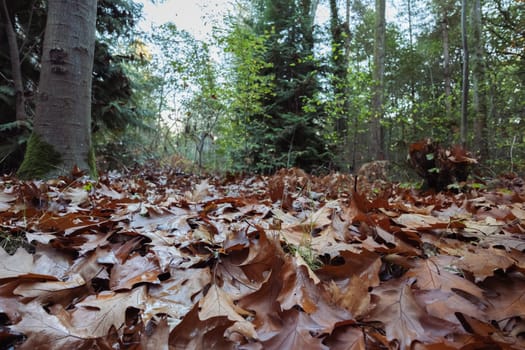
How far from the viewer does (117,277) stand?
828mm

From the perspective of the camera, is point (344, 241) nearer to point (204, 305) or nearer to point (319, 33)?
point (204, 305)

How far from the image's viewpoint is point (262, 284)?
2.47ft

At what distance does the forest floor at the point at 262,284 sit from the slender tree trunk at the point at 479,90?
5523 mm

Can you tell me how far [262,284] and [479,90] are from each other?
22.4 ft

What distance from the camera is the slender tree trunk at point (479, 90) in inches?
219

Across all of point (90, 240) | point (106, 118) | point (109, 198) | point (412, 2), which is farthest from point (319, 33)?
point (412, 2)

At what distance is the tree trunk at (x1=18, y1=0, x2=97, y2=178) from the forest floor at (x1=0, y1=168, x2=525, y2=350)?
1601 millimetres

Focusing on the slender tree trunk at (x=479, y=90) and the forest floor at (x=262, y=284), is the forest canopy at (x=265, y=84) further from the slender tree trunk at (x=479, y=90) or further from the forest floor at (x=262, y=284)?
the forest floor at (x=262, y=284)

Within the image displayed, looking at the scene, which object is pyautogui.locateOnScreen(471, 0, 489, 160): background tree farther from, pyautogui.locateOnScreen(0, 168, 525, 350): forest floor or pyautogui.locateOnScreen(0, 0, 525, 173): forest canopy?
pyautogui.locateOnScreen(0, 168, 525, 350): forest floor

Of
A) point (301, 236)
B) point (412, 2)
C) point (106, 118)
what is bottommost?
point (301, 236)

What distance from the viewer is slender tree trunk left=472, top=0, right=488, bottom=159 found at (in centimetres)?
556

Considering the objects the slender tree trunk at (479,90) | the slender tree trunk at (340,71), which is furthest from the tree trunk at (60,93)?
the slender tree trunk at (479,90)

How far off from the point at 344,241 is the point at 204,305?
57cm

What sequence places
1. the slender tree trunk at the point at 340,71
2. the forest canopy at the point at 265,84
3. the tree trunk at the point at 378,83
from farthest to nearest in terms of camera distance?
the tree trunk at the point at 378,83, the slender tree trunk at the point at 340,71, the forest canopy at the point at 265,84
